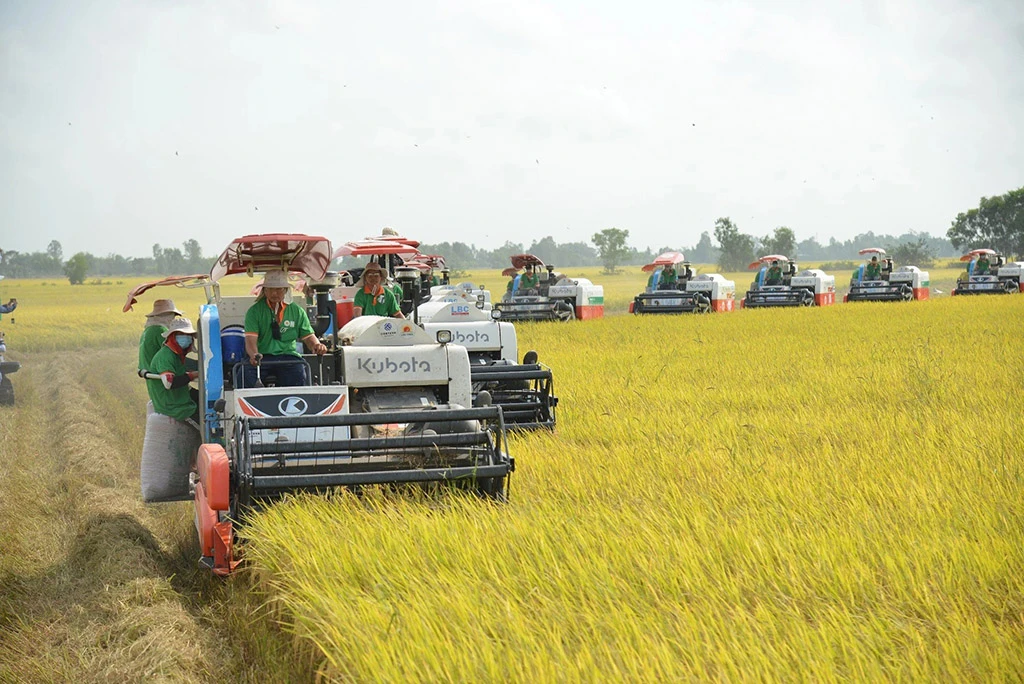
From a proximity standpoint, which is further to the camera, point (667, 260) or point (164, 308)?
point (667, 260)

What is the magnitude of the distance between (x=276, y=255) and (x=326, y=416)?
2.10m

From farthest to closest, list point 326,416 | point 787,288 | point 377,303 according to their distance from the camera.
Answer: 1. point 787,288
2. point 377,303
3. point 326,416

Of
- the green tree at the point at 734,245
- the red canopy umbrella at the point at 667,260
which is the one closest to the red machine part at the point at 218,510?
the red canopy umbrella at the point at 667,260

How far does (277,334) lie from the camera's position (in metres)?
7.34

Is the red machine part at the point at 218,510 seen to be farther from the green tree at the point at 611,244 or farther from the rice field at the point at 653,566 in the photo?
the green tree at the point at 611,244

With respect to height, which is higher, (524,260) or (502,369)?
(524,260)

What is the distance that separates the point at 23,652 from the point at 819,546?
3.71m

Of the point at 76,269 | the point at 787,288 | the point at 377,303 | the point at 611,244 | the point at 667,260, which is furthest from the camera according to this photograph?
the point at 611,244

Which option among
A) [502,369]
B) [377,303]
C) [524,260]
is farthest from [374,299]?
[524,260]

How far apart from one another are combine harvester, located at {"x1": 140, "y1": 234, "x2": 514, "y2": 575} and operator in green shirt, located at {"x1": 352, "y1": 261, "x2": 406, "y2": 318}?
4.65 ft

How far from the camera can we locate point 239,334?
7.40 m

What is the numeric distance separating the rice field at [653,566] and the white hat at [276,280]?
1905 mm

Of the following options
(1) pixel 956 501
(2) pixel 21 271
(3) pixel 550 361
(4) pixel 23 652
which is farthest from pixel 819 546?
(2) pixel 21 271

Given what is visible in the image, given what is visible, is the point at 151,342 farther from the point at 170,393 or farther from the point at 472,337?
the point at 472,337
